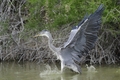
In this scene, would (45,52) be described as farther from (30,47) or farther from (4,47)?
(4,47)

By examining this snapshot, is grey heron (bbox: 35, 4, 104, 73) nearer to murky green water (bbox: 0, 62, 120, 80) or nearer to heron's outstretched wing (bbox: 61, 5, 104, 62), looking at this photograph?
heron's outstretched wing (bbox: 61, 5, 104, 62)

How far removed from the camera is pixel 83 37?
7.12 m

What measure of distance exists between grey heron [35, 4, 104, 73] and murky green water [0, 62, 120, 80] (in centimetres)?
26

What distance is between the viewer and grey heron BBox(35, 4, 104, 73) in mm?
6941

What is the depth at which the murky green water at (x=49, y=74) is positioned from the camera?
6882mm

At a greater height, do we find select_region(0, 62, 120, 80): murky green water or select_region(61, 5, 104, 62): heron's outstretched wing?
select_region(61, 5, 104, 62): heron's outstretched wing

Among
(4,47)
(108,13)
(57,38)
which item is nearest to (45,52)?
(57,38)

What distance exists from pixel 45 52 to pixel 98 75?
6.91 ft

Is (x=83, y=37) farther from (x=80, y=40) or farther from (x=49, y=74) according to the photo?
(x=49, y=74)

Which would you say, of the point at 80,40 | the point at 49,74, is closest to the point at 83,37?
the point at 80,40

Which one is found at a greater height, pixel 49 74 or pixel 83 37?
pixel 83 37

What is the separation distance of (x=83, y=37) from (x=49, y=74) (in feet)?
3.52

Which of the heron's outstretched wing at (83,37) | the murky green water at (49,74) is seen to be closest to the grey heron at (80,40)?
the heron's outstretched wing at (83,37)

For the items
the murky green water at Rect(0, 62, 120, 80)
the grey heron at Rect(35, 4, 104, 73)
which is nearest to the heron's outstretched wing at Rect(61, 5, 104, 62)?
the grey heron at Rect(35, 4, 104, 73)
